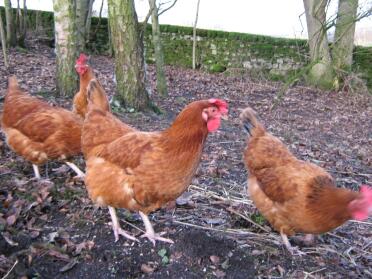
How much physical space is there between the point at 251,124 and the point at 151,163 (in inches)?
62.1

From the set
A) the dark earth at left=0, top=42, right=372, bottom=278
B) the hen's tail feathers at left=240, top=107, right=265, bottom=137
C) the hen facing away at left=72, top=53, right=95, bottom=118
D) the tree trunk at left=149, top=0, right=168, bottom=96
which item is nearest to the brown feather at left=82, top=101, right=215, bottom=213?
the dark earth at left=0, top=42, right=372, bottom=278

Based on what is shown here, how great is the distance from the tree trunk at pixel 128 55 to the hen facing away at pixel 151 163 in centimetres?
348

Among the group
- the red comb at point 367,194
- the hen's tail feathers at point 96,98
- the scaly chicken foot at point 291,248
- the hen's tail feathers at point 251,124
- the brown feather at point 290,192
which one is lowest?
the scaly chicken foot at point 291,248

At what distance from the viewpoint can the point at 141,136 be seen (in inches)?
139

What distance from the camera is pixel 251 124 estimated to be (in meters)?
4.46

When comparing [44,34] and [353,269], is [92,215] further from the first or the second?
[44,34]

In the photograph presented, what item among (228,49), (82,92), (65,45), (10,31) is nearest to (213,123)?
(82,92)

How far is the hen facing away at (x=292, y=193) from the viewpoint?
3.38 metres

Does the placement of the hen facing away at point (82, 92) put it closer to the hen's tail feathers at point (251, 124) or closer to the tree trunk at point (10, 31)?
the hen's tail feathers at point (251, 124)

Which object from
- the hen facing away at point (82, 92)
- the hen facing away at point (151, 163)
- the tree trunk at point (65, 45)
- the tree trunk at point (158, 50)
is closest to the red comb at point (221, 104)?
the hen facing away at point (151, 163)

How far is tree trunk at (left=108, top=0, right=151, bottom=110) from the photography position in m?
6.86

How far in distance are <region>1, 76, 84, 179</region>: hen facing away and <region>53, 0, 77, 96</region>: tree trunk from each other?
8.64ft

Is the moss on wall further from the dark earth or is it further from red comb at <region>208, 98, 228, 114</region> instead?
red comb at <region>208, 98, 228, 114</region>

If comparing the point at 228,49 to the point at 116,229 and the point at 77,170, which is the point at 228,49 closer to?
the point at 77,170
